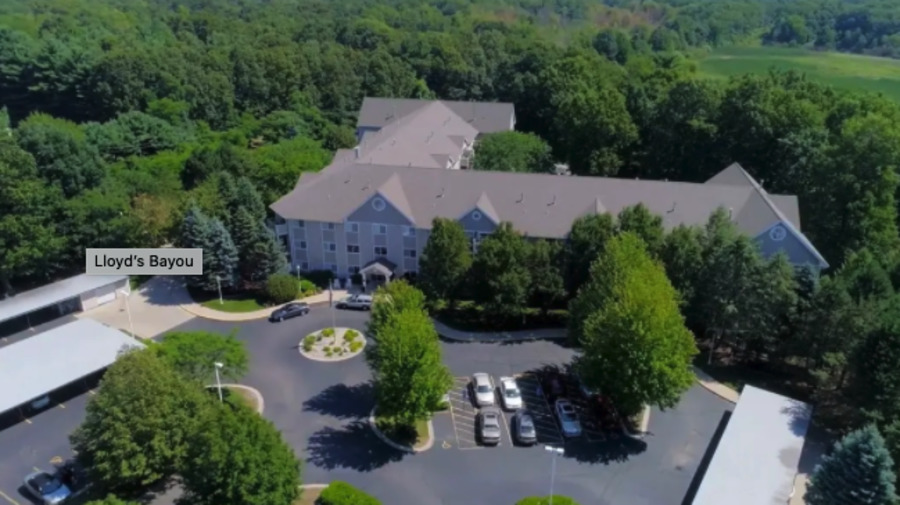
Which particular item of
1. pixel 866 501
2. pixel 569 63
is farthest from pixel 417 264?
pixel 569 63

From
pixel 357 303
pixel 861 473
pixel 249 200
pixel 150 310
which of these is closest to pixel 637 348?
pixel 861 473

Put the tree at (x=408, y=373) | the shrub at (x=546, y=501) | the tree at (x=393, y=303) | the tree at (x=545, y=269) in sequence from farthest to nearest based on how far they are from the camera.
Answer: the tree at (x=545, y=269) → the tree at (x=393, y=303) → the tree at (x=408, y=373) → the shrub at (x=546, y=501)

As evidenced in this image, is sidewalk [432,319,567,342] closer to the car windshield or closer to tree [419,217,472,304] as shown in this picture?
tree [419,217,472,304]

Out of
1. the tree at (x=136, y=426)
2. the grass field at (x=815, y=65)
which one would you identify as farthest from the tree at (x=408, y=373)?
the grass field at (x=815, y=65)

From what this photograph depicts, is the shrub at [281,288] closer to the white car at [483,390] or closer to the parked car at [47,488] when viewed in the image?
the white car at [483,390]

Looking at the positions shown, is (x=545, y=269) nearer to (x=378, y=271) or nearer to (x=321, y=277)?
(x=378, y=271)

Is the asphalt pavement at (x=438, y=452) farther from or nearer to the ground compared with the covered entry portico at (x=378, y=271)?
nearer to the ground
